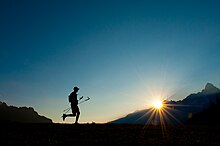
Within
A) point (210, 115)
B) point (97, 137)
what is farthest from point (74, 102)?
point (210, 115)

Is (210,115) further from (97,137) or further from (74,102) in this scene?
(97,137)

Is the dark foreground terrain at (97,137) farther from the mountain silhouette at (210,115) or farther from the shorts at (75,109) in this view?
the mountain silhouette at (210,115)

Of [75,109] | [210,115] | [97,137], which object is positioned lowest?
[97,137]

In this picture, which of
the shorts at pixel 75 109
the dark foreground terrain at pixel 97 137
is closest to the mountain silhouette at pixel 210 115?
the shorts at pixel 75 109

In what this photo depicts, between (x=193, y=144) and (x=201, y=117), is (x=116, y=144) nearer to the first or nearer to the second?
(x=193, y=144)

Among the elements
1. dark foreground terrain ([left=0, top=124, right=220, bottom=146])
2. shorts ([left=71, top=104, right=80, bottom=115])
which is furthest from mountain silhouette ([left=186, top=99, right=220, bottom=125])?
dark foreground terrain ([left=0, top=124, right=220, bottom=146])

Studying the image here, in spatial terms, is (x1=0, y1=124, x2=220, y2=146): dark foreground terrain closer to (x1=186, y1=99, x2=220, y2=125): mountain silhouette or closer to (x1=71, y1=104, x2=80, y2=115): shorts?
(x1=71, y1=104, x2=80, y2=115): shorts

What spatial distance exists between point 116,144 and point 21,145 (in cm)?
337

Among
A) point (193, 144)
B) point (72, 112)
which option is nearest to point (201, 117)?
point (72, 112)

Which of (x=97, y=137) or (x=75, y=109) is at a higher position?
(x=75, y=109)

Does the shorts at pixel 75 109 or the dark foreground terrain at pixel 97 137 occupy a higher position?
the shorts at pixel 75 109

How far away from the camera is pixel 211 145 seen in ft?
32.5

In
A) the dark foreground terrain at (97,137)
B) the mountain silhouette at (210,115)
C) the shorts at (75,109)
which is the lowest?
the dark foreground terrain at (97,137)

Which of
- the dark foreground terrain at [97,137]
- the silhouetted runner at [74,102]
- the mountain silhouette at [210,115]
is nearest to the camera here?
the dark foreground terrain at [97,137]
